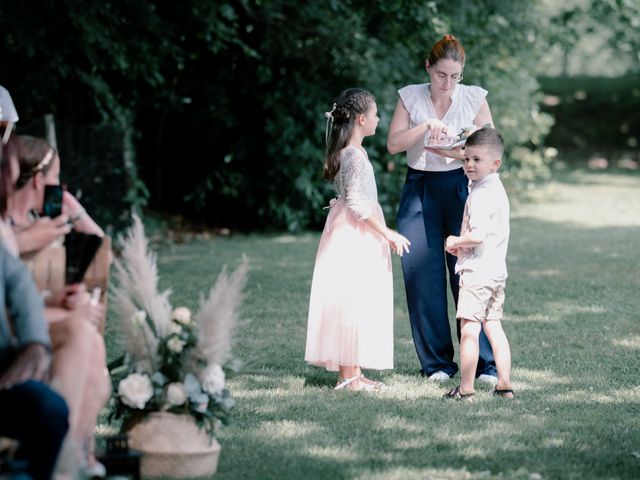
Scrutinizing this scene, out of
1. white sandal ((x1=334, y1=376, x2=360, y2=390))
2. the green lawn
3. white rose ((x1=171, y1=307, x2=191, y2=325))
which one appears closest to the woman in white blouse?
the green lawn

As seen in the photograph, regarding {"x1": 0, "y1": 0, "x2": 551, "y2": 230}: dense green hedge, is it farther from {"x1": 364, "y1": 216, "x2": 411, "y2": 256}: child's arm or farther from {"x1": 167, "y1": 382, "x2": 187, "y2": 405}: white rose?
{"x1": 167, "y1": 382, "x2": 187, "y2": 405}: white rose

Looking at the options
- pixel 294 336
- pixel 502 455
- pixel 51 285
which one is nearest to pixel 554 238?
pixel 294 336

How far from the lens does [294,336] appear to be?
817 cm

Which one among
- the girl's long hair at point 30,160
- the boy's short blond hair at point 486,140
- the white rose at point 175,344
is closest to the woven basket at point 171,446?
the white rose at point 175,344

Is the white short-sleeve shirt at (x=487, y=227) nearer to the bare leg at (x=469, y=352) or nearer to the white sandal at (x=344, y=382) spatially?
the bare leg at (x=469, y=352)

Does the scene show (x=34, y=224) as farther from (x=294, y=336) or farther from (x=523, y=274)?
(x=523, y=274)

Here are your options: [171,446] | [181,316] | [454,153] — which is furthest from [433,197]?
[171,446]

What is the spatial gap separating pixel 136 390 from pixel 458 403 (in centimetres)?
207

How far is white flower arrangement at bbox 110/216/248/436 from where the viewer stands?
4.61m

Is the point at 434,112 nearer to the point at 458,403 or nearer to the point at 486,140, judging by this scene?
the point at 486,140

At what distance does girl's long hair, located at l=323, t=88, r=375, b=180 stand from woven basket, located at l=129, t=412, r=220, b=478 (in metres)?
2.20

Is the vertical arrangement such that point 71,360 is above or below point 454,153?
below

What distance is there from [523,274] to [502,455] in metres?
6.56

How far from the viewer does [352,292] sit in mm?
6438
